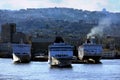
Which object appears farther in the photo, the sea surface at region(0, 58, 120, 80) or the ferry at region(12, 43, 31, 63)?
the ferry at region(12, 43, 31, 63)

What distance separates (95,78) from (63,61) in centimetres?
3344

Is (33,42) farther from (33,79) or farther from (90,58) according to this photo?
(33,79)

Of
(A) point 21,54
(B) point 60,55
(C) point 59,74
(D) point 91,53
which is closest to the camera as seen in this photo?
(C) point 59,74

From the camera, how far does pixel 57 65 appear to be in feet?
364

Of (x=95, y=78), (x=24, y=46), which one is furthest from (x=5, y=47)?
(x=95, y=78)

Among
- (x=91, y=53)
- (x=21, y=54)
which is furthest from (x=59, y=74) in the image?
(x=21, y=54)

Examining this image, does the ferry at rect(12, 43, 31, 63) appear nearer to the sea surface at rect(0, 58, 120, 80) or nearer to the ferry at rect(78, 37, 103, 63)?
the ferry at rect(78, 37, 103, 63)

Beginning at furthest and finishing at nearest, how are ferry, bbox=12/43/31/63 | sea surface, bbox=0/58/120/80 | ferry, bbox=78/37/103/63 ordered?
ferry, bbox=78/37/103/63, ferry, bbox=12/43/31/63, sea surface, bbox=0/58/120/80

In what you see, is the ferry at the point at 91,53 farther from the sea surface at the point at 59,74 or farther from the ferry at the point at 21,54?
the sea surface at the point at 59,74

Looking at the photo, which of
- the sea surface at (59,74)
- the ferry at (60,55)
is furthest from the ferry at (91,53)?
the sea surface at (59,74)

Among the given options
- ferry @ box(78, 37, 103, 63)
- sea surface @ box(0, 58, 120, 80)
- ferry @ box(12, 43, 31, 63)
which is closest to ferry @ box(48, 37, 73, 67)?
sea surface @ box(0, 58, 120, 80)

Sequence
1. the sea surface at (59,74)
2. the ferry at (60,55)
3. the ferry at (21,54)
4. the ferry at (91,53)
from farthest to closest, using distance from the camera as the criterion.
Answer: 1. the ferry at (91,53)
2. the ferry at (21,54)
3. the ferry at (60,55)
4. the sea surface at (59,74)

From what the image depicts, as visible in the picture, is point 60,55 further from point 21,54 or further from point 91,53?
point 21,54

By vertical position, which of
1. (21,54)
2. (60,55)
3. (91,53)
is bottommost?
(21,54)
